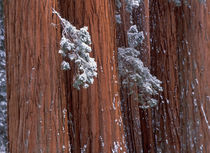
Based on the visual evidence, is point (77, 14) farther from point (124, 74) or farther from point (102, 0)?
point (124, 74)

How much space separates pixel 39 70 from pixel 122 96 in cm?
284

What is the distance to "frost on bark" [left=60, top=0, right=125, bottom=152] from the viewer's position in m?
2.86

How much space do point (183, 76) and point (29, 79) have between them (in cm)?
203

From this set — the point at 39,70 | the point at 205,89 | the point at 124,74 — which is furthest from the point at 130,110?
the point at 39,70

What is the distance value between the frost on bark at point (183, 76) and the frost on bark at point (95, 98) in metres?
0.94

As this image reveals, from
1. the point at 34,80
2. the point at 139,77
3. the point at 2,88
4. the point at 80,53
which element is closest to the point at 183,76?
the point at 139,77

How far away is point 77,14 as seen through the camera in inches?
114

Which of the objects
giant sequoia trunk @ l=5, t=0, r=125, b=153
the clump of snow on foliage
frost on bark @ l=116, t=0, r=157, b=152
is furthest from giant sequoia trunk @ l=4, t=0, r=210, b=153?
frost on bark @ l=116, t=0, r=157, b=152

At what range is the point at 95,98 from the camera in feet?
9.37

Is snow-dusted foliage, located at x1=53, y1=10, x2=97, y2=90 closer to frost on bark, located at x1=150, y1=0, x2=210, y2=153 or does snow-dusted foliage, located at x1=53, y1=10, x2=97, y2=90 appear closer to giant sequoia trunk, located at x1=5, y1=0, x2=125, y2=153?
giant sequoia trunk, located at x1=5, y1=0, x2=125, y2=153

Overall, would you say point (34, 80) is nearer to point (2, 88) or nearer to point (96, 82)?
point (2, 88)

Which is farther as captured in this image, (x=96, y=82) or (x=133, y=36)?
(x=133, y=36)

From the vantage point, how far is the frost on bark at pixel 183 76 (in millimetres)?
3393

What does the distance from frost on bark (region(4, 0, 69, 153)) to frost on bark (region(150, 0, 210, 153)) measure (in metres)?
1.79
